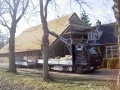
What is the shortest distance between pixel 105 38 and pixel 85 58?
464 inches

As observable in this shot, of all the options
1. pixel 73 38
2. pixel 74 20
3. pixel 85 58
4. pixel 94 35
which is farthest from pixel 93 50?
pixel 74 20

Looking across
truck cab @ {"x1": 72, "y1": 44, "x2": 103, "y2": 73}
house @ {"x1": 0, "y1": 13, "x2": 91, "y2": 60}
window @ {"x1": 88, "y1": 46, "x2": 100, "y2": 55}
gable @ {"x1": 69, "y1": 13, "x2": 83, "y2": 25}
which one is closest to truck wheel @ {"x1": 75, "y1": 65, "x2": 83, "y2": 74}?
truck cab @ {"x1": 72, "y1": 44, "x2": 103, "y2": 73}

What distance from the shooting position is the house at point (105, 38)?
30.4m

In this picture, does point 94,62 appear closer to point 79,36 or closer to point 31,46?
point 79,36

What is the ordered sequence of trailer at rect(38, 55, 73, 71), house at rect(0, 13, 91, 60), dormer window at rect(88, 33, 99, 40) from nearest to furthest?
trailer at rect(38, 55, 73, 71), house at rect(0, 13, 91, 60), dormer window at rect(88, 33, 99, 40)

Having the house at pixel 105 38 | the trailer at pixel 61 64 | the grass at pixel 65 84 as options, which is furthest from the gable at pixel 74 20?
the grass at pixel 65 84

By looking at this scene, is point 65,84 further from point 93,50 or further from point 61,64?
point 61,64

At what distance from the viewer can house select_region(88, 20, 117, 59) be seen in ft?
99.9

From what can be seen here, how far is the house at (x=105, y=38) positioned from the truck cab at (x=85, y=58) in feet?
24.1

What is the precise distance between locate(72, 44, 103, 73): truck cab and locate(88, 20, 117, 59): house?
735 cm

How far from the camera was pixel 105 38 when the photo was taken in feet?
108

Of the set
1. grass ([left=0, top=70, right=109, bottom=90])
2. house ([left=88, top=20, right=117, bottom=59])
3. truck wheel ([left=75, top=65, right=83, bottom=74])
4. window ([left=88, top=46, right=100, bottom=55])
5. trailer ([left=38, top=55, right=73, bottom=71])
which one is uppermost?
house ([left=88, top=20, right=117, bottom=59])

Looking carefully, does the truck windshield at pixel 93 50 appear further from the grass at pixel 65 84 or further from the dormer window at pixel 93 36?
the dormer window at pixel 93 36

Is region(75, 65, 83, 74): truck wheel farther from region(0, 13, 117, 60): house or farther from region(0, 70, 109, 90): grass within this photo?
region(0, 13, 117, 60): house
